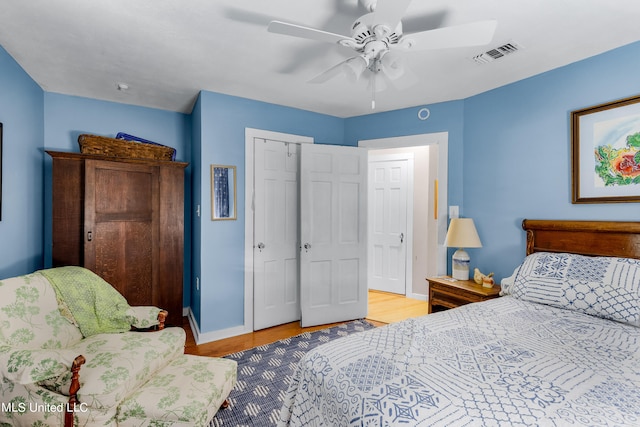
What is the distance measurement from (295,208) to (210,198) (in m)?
0.95

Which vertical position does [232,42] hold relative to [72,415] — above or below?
above

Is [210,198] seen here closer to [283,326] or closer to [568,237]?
[283,326]

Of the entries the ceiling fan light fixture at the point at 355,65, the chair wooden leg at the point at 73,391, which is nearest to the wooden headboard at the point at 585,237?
the ceiling fan light fixture at the point at 355,65

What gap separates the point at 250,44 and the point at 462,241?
2.39 meters

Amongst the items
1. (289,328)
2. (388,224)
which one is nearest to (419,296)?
(388,224)

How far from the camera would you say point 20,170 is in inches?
96.9

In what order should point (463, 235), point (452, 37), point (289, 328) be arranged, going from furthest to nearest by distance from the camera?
point (289, 328) → point (463, 235) → point (452, 37)

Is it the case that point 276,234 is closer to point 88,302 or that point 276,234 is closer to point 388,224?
point 88,302

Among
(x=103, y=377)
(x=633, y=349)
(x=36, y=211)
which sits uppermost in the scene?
(x=36, y=211)

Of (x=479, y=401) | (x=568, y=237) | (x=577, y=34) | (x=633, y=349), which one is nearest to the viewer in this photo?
(x=479, y=401)

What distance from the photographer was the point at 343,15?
5.74 feet

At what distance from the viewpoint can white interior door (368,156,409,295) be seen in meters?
4.58

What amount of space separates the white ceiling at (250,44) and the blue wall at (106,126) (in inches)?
6.4

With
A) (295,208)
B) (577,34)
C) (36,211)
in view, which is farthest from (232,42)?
(36,211)
